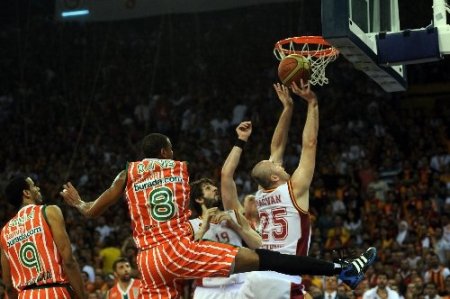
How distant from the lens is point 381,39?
26.9 feet

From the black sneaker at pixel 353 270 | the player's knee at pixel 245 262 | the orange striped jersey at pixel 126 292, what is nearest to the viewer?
the player's knee at pixel 245 262

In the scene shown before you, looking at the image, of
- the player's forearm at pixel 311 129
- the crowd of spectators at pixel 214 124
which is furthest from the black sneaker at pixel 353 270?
the crowd of spectators at pixel 214 124

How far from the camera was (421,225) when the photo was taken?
15406 millimetres

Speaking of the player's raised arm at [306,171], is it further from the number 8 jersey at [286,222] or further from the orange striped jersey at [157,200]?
Result: the orange striped jersey at [157,200]

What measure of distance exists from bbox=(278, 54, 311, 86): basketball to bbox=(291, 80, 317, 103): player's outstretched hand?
0.11 m

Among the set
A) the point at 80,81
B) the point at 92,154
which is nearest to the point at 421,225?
the point at 92,154

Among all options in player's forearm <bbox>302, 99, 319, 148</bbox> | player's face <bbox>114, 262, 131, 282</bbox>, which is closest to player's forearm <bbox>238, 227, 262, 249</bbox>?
player's forearm <bbox>302, 99, 319, 148</bbox>

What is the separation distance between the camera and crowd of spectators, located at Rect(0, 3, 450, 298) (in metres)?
15.9

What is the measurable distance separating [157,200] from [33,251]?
Answer: 1.16 m

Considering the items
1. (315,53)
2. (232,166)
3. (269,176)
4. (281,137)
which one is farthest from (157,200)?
(315,53)

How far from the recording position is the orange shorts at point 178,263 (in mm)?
6586

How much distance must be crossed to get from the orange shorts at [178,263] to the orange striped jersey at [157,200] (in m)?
0.11

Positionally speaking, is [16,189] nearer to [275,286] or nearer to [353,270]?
[275,286]

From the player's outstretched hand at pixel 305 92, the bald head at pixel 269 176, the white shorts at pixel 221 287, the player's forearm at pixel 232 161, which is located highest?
the player's outstretched hand at pixel 305 92
